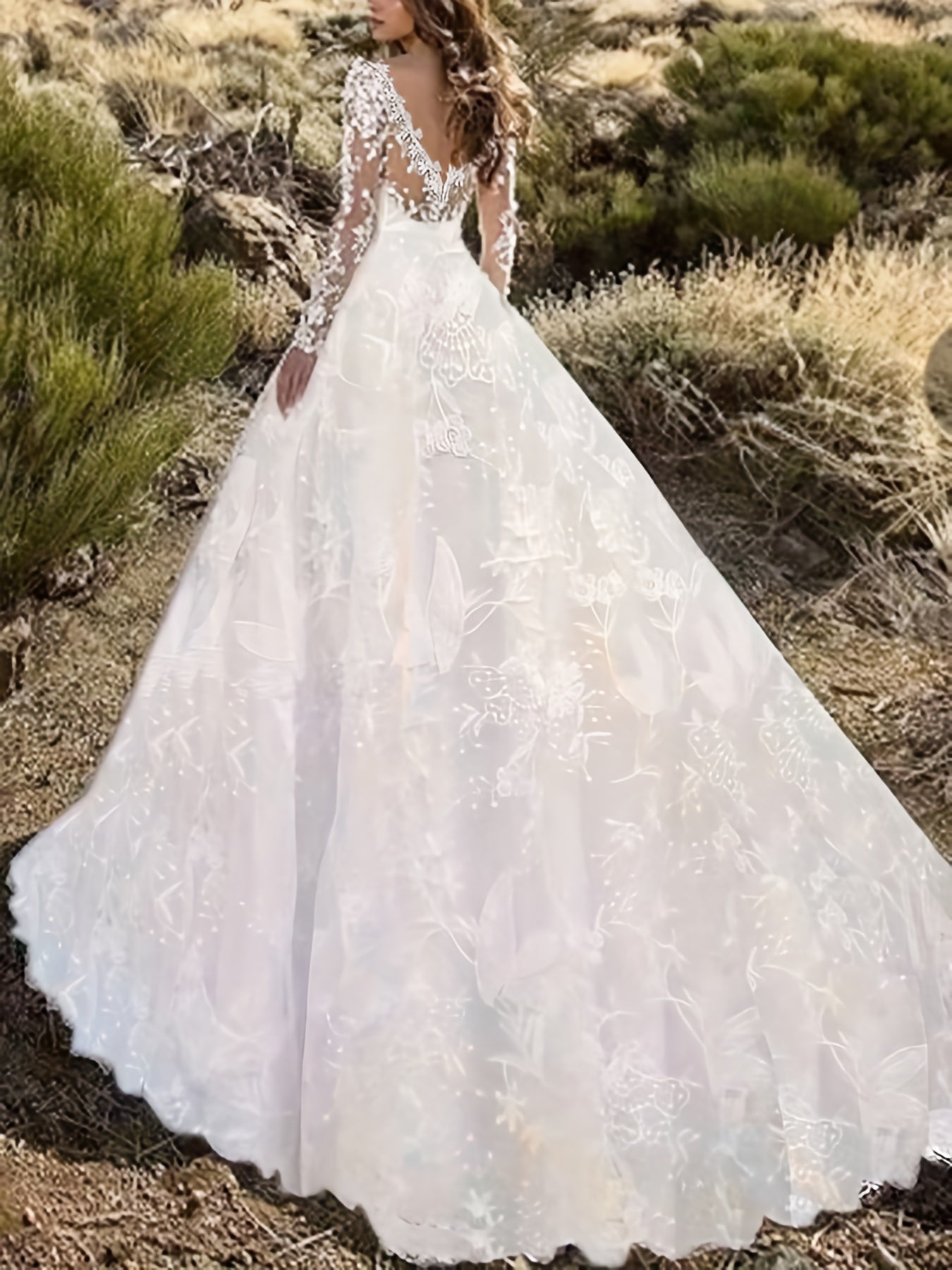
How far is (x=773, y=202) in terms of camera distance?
262 inches

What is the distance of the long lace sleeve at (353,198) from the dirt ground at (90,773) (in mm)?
1641

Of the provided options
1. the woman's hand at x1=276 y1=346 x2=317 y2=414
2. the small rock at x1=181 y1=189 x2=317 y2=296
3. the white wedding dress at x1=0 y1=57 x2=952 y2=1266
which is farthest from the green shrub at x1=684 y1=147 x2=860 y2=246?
the woman's hand at x1=276 y1=346 x2=317 y2=414

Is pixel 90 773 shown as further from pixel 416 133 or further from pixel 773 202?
pixel 773 202

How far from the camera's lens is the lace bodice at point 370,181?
6.86 feet

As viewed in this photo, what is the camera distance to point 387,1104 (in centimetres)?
197

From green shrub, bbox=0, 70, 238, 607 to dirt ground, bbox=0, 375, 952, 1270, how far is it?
529 millimetres

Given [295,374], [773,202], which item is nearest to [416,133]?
[295,374]

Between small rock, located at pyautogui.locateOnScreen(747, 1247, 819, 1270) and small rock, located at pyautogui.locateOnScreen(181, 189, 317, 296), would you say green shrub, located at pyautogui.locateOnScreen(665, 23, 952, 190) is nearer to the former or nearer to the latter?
small rock, located at pyautogui.locateOnScreen(181, 189, 317, 296)

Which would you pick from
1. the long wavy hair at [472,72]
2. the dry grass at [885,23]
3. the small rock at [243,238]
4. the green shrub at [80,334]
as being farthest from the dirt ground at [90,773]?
the dry grass at [885,23]

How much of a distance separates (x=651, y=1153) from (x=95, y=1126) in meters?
1.15

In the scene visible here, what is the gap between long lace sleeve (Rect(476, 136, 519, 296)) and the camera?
7.88 ft

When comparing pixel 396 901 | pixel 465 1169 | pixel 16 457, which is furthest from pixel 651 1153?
pixel 16 457

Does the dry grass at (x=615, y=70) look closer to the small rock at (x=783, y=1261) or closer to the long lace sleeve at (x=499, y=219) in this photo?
the long lace sleeve at (x=499, y=219)

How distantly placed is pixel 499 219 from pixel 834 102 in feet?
18.9
